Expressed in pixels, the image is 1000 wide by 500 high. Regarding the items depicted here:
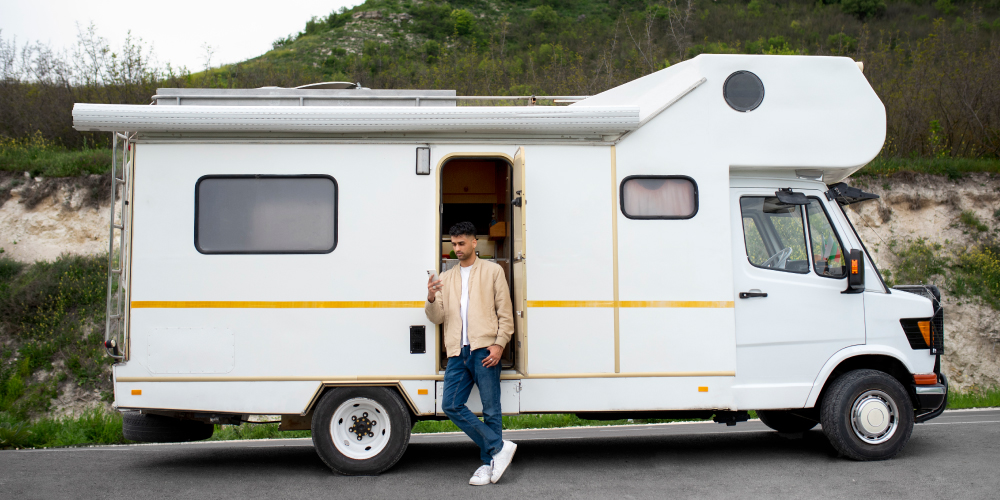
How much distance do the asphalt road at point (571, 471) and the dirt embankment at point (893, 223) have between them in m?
6.81

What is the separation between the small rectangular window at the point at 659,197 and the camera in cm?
565

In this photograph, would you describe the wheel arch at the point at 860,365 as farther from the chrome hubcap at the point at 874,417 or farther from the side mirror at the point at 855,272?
the side mirror at the point at 855,272

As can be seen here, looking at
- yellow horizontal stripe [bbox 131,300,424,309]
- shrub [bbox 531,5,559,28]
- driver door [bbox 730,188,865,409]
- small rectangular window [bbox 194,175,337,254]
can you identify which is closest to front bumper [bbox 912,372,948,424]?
driver door [bbox 730,188,865,409]

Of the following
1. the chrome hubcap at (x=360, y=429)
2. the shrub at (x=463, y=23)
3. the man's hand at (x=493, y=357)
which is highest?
the shrub at (x=463, y=23)

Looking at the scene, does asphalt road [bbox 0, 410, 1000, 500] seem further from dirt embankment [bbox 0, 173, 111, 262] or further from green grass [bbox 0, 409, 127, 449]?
dirt embankment [bbox 0, 173, 111, 262]

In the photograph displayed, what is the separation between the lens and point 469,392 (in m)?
5.34

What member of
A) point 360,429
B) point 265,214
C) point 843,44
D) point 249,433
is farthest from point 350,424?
point 843,44

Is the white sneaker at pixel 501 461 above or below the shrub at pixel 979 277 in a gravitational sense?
below

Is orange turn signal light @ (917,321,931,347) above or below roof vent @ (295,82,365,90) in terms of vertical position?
below

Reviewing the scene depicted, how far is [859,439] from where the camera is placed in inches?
226

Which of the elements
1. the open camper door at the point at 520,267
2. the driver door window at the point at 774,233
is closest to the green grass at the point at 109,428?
the driver door window at the point at 774,233

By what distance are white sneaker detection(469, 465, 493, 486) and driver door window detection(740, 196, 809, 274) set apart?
2.83 meters

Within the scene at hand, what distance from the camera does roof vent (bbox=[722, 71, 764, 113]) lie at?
19.0 feet

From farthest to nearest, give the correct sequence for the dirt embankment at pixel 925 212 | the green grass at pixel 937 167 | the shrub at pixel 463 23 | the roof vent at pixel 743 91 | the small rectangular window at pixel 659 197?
the shrub at pixel 463 23, the green grass at pixel 937 167, the dirt embankment at pixel 925 212, the roof vent at pixel 743 91, the small rectangular window at pixel 659 197
